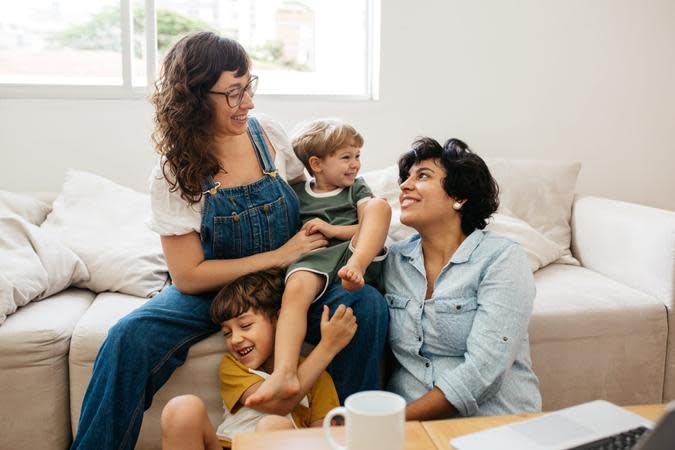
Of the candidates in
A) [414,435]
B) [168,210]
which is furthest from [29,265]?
[414,435]

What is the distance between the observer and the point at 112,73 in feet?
9.02

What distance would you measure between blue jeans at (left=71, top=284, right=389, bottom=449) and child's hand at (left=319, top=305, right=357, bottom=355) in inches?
2.0

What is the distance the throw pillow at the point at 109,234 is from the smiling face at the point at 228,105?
0.62 m

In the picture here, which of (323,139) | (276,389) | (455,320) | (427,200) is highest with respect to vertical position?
(323,139)

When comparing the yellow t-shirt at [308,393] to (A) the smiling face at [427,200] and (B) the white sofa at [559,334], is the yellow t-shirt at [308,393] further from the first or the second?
(A) the smiling face at [427,200]

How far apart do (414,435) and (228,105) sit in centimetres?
98

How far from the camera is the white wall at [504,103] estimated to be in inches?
103

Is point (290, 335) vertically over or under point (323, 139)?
under

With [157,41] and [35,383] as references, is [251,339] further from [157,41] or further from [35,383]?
[157,41]

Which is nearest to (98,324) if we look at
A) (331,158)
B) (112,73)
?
(331,158)

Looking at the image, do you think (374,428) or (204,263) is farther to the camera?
(204,263)

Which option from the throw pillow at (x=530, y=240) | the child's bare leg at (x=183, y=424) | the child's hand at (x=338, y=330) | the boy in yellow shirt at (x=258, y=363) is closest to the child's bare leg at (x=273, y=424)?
the boy in yellow shirt at (x=258, y=363)

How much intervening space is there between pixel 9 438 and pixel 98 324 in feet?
1.19

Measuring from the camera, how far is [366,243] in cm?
166
